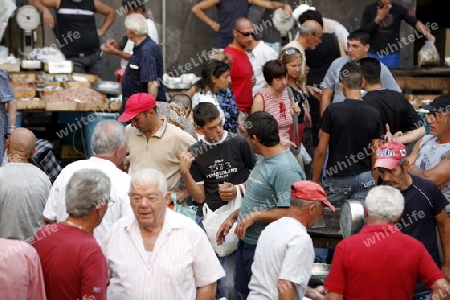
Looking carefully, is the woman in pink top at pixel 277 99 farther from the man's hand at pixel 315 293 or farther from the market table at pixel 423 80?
the market table at pixel 423 80

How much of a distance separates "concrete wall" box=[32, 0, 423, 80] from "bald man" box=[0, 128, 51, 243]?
6657 millimetres

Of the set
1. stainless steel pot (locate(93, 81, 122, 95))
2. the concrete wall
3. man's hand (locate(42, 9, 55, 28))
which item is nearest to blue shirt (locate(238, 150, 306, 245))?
stainless steel pot (locate(93, 81, 122, 95))

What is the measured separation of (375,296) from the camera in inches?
226

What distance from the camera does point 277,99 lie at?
31.6ft

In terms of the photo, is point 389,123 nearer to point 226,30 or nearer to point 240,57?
point 240,57

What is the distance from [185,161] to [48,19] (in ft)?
20.3

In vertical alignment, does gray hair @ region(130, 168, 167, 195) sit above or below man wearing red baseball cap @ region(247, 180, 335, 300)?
above

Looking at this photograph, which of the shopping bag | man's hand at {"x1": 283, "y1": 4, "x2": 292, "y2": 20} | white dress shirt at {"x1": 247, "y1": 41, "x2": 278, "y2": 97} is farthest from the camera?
man's hand at {"x1": 283, "y1": 4, "x2": 292, "y2": 20}

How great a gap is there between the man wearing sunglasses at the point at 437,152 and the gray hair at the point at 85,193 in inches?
105

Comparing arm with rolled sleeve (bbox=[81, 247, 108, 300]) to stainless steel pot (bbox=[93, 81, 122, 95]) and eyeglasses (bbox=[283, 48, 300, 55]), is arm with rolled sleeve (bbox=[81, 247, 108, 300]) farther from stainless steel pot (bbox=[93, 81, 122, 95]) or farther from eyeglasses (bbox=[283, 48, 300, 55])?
stainless steel pot (bbox=[93, 81, 122, 95])

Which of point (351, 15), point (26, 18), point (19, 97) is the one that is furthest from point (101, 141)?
point (351, 15)

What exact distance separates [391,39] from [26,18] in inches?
195

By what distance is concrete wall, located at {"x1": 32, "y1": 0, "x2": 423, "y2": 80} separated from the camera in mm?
13727

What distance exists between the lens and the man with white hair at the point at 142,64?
1032 cm
